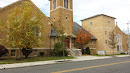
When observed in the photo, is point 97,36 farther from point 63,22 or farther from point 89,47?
point 63,22

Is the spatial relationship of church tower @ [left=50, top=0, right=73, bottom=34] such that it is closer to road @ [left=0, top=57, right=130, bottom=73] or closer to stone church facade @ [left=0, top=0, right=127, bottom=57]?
stone church facade @ [left=0, top=0, right=127, bottom=57]

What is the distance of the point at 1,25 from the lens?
18.9 metres

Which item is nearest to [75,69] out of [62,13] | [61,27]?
[61,27]

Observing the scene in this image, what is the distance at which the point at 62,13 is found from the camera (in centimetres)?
3031

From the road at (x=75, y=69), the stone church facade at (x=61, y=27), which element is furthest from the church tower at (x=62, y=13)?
the road at (x=75, y=69)

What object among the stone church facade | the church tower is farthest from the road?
the church tower

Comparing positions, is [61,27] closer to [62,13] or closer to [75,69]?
[62,13]

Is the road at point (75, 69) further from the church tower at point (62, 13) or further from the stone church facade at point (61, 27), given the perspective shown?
the church tower at point (62, 13)

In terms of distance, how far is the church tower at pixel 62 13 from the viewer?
30.0 m

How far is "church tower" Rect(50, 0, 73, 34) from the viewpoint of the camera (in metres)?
30.0

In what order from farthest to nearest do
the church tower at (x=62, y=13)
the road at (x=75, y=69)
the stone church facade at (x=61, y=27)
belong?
the church tower at (x=62, y=13)
the stone church facade at (x=61, y=27)
the road at (x=75, y=69)

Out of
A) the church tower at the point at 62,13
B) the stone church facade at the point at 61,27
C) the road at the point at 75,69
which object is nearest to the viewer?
the road at the point at 75,69

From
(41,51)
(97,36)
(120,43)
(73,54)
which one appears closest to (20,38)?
(41,51)

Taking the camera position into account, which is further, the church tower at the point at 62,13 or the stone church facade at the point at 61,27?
the church tower at the point at 62,13
